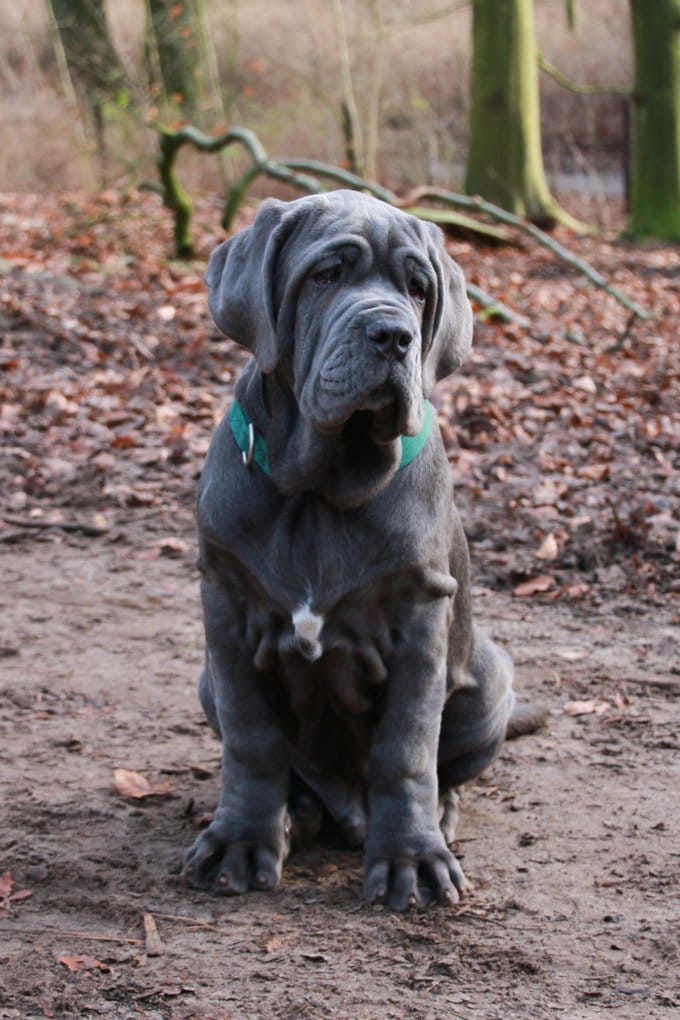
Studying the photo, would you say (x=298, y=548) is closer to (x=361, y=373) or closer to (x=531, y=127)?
(x=361, y=373)

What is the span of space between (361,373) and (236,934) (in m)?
1.51

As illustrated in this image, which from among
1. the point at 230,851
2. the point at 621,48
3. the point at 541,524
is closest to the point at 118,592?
the point at 541,524

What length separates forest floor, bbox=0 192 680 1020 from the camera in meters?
3.32

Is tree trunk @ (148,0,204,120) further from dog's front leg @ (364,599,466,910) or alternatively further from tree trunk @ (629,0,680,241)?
dog's front leg @ (364,599,466,910)

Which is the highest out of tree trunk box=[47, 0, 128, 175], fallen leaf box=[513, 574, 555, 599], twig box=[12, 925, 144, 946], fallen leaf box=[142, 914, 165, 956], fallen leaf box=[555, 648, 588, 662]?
tree trunk box=[47, 0, 128, 175]

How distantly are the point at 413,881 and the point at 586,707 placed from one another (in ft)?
5.68

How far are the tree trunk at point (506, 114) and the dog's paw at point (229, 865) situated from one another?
1341 centimetres

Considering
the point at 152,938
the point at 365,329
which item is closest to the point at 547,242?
the point at 365,329

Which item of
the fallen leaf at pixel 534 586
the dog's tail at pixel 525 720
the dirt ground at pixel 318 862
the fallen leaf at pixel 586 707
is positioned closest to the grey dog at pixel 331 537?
the dirt ground at pixel 318 862

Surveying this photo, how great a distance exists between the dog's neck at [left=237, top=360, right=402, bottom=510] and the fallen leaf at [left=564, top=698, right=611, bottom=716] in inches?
76.6

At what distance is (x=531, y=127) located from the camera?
16.4 metres

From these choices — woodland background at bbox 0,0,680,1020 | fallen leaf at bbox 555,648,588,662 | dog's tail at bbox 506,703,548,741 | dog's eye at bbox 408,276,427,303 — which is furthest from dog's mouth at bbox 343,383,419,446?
fallen leaf at bbox 555,648,588,662

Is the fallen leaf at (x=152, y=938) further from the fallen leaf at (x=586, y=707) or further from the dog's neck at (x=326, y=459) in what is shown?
the fallen leaf at (x=586, y=707)

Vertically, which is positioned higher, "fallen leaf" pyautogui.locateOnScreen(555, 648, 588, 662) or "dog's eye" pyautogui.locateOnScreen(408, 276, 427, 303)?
"dog's eye" pyautogui.locateOnScreen(408, 276, 427, 303)
